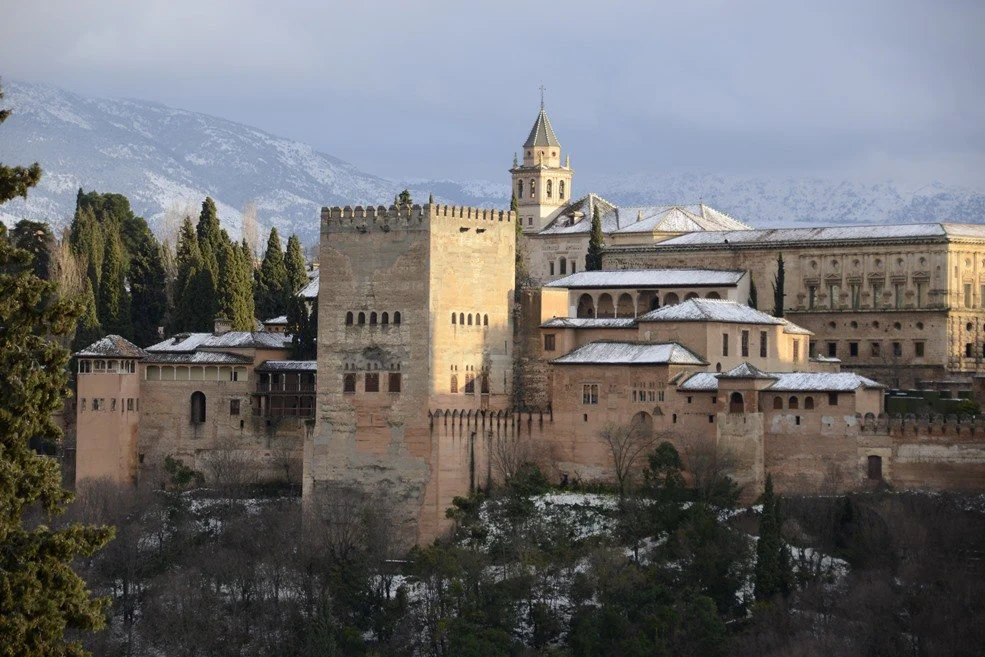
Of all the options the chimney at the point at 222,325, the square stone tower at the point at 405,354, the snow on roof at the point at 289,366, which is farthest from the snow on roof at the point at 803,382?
the chimney at the point at 222,325

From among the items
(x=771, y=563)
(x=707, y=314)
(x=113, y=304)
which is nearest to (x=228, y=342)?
(x=113, y=304)

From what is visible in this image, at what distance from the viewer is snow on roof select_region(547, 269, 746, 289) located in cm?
7562

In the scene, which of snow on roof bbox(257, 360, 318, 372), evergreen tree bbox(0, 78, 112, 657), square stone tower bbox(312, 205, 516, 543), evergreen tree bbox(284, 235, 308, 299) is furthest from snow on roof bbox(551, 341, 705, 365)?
evergreen tree bbox(0, 78, 112, 657)

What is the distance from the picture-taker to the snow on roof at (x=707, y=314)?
2580 inches

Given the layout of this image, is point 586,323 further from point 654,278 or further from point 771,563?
point 771,563

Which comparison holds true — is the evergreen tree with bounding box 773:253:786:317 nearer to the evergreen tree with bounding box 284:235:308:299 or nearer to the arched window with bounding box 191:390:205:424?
the evergreen tree with bounding box 284:235:308:299

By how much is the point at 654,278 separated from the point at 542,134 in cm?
2293

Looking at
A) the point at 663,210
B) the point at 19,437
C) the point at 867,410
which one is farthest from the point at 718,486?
the point at 19,437

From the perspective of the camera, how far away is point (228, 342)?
7100 cm

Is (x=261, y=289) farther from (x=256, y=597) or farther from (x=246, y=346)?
(x=256, y=597)

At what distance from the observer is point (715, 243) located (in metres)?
79.6

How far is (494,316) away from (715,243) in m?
16.5

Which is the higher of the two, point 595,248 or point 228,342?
point 595,248

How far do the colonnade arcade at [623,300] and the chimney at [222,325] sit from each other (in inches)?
464
